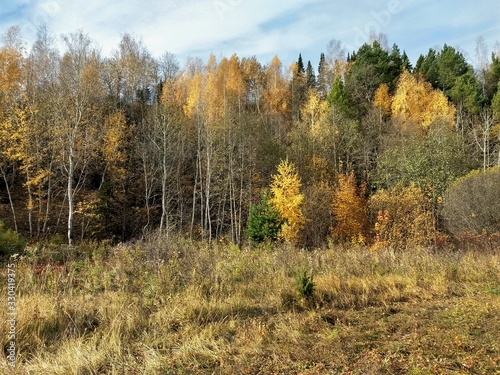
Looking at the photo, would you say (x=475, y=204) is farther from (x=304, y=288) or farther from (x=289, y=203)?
(x=304, y=288)

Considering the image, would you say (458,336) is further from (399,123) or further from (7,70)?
(399,123)

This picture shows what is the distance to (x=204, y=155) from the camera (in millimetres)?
25734

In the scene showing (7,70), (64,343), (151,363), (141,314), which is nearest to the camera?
(151,363)

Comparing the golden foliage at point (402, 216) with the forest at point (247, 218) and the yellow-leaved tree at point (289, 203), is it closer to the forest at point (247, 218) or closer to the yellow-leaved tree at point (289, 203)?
the forest at point (247, 218)

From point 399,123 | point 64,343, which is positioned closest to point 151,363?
point 64,343

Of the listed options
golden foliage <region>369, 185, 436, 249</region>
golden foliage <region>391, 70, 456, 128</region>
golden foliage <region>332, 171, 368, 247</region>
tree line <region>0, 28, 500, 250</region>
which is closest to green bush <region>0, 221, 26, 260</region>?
tree line <region>0, 28, 500, 250</region>

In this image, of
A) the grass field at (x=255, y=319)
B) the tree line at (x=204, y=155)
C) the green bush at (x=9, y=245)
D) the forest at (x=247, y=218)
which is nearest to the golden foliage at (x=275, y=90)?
the forest at (x=247, y=218)

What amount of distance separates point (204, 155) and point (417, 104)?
22856 mm

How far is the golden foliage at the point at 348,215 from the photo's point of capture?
24375 mm

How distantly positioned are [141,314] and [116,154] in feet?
74.0

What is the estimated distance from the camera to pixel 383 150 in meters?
28.9

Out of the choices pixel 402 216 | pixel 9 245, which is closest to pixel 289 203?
pixel 402 216

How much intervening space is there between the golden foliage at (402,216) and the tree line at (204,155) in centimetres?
20

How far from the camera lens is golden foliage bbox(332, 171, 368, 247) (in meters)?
24.4
